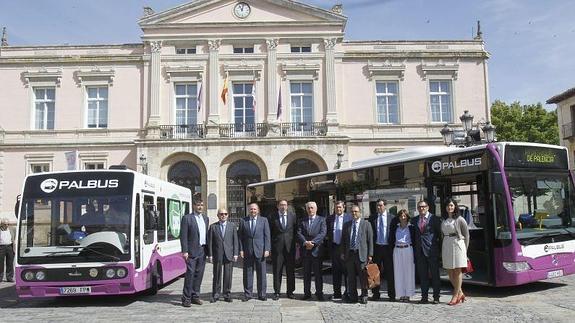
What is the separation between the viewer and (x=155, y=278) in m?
11.0

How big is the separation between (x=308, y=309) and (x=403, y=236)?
2.19m

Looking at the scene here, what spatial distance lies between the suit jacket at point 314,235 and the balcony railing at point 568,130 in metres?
34.6

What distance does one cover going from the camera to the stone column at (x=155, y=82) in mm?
30031

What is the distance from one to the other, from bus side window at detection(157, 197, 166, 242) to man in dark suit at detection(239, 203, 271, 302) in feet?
6.67

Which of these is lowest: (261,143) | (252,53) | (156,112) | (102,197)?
(102,197)

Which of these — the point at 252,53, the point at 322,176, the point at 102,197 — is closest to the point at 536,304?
the point at 322,176

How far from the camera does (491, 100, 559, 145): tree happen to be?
150 ft

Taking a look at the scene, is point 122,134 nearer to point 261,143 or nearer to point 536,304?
point 261,143

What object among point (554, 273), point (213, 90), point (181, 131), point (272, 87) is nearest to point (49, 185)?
point (554, 273)

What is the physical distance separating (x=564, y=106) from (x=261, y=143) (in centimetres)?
2474

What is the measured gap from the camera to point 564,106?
40.2m

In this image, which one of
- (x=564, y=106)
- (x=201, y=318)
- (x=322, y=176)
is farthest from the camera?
(x=564, y=106)

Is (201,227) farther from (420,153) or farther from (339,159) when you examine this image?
(339,159)

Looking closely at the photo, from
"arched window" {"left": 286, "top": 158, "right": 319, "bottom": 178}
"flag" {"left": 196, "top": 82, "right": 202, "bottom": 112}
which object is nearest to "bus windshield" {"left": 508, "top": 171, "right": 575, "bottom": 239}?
"arched window" {"left": 286, "top": 158, "right": 319, "bottom": 178}
